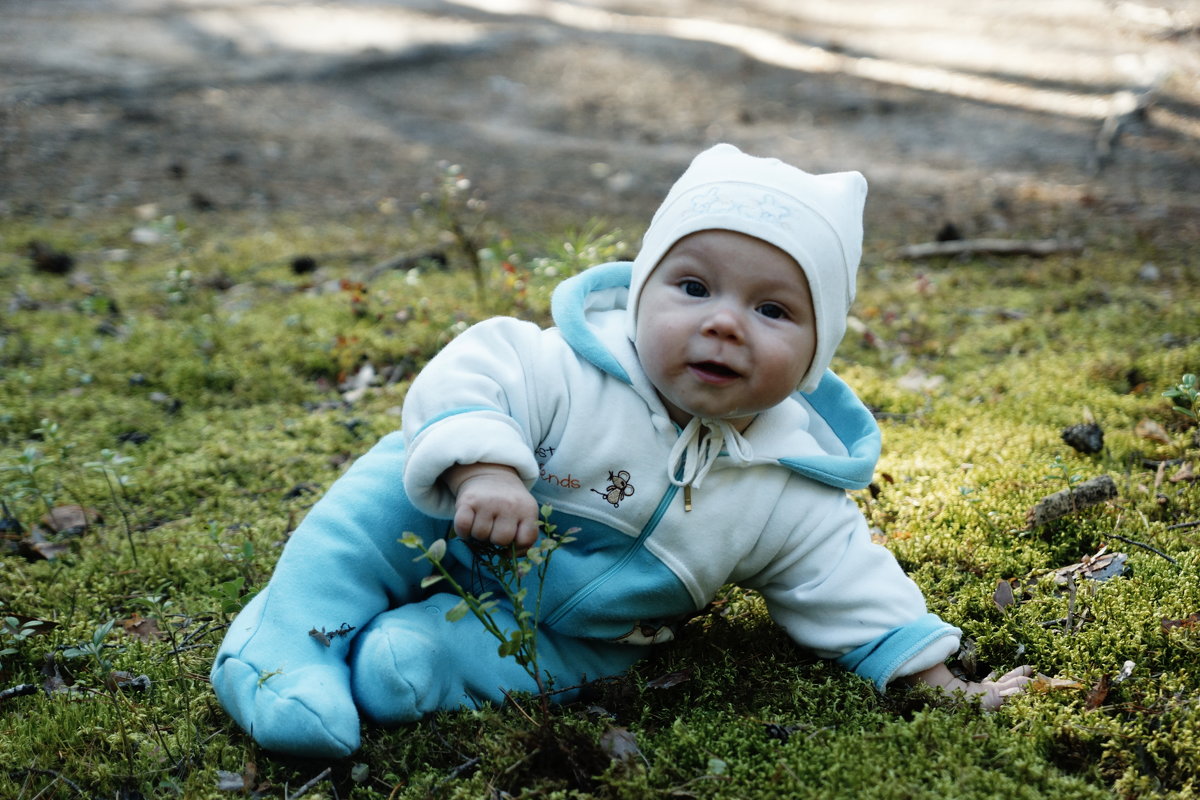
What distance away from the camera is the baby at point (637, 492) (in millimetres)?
2180

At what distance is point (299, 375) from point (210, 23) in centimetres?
874

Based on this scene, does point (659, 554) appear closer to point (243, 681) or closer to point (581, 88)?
point (243, 681)

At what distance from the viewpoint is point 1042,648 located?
2482 mm

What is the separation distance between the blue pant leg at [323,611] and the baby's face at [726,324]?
28.9 inches

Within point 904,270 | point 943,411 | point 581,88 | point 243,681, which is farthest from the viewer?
point 581,88

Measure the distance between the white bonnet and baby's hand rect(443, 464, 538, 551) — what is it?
0.56 metres

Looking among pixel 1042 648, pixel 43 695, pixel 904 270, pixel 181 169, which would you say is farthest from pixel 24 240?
pixel 1042 648

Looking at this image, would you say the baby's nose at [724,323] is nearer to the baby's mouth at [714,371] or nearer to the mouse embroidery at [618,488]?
the baby's mouth at [714,371]

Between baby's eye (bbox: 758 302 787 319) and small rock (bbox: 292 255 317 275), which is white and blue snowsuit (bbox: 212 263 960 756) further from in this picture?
small rock (bbox: 292 255 317 275)

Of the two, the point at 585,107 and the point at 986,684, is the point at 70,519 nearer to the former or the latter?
the point at 986,684

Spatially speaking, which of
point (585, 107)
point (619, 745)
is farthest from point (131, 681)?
point (585, 107)

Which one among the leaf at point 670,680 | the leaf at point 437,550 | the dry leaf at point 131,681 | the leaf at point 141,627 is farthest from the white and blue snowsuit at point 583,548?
the leaf at point 141,627

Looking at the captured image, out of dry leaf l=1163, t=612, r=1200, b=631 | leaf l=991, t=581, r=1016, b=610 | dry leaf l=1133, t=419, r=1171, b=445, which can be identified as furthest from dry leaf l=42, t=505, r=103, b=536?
dry leaf l=1133, t=419, r=1171, b=445

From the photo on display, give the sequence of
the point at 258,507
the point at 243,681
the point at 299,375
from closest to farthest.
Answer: the point at 243,681, the point at 258,507, the point at 299,375
